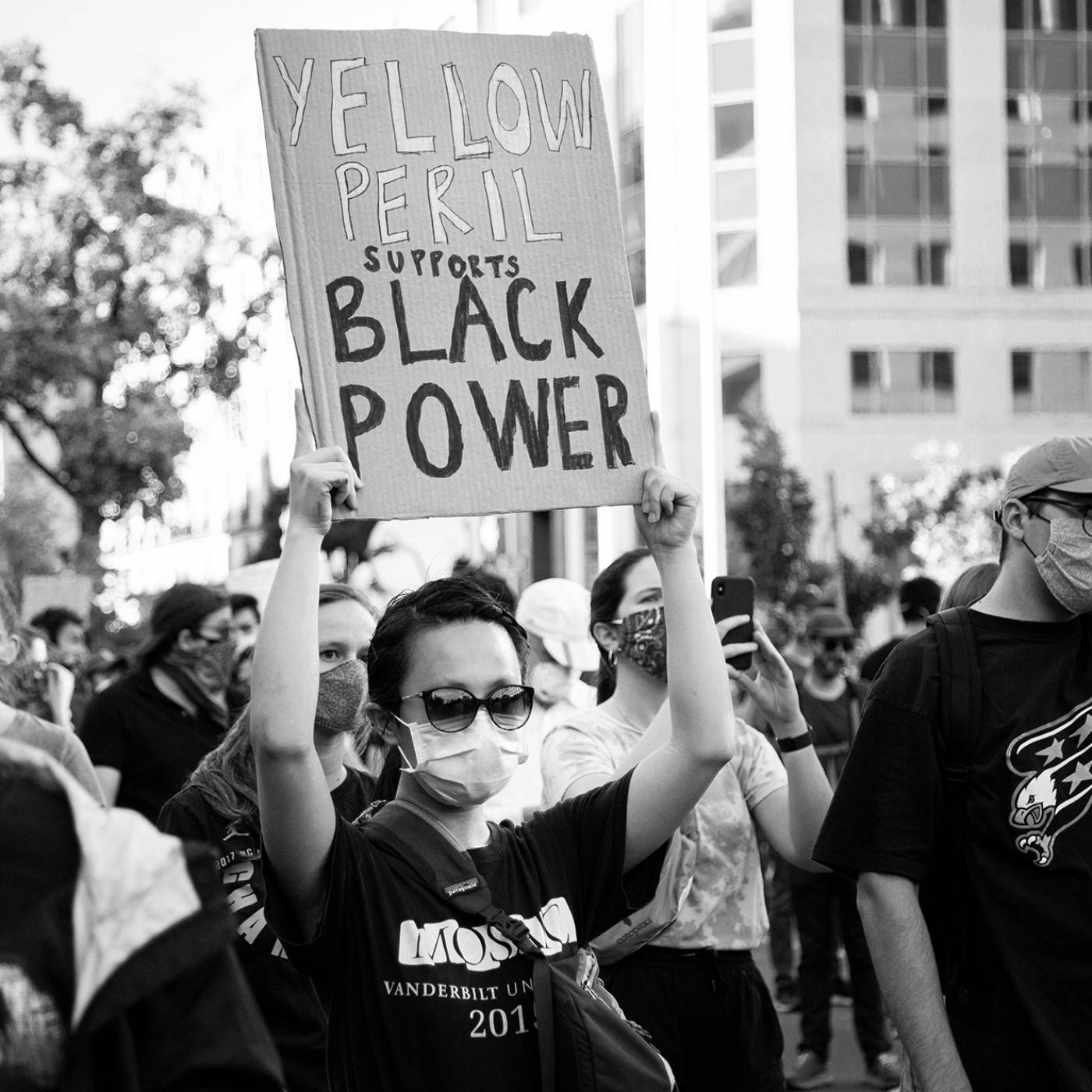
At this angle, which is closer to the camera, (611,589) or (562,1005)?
(562,1005)

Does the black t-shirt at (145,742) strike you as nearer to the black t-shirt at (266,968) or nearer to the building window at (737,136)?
the black t-shirt at (266,968)

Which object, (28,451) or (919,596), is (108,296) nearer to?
(28,451)

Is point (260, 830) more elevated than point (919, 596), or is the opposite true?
point (260, 830)

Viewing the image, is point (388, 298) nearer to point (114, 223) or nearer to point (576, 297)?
point (576, 297)

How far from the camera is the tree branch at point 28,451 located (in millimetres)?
28734

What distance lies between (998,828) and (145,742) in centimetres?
375

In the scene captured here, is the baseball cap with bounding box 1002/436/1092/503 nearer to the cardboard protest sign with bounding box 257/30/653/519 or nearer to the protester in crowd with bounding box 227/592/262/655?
the cardboard protest sign with bounding box 257/30/653/519

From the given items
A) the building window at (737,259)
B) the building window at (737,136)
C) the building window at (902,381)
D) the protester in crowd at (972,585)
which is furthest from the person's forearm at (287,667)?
the building window at (737,136)

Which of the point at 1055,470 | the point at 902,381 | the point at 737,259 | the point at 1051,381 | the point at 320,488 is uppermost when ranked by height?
the point at 737,259

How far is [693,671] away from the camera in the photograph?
314cm

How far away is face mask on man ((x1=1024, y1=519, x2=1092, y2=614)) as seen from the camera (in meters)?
3.30

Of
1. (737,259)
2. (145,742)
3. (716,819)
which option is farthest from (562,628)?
(737,259)

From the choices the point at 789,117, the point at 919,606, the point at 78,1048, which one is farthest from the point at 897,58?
the point at 78,1048

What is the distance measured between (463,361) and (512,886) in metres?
1.00
